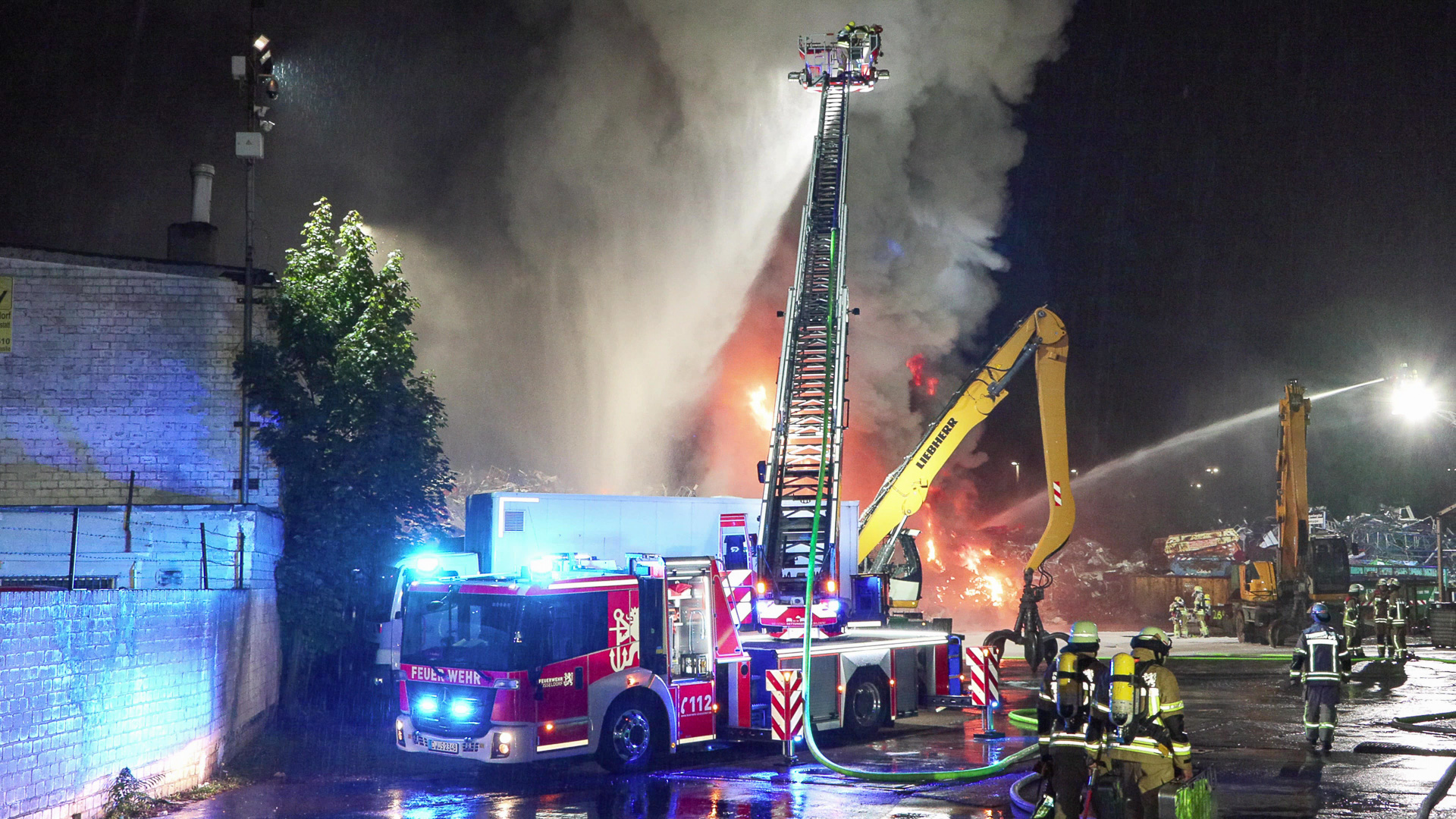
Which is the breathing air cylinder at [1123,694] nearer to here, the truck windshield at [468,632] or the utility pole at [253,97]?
the truck windshield at [468,632]

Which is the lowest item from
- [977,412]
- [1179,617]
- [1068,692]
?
[1179,617]

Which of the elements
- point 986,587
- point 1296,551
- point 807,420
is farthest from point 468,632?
point 986,587

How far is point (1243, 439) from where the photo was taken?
75.8 m

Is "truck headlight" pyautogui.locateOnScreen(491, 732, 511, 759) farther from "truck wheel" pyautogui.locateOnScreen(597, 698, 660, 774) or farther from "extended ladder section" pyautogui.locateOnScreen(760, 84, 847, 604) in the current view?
"extended ladder section" pyautogui.locateOnScreen(760, 84, 847, 604)

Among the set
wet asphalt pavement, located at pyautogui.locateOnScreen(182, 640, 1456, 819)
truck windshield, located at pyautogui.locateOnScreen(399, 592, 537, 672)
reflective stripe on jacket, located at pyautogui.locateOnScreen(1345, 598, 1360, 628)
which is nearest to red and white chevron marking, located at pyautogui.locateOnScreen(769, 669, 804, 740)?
wet asphalt pavement, located at pyautogui.locateOnScreen(182, 640, 1456, 819)

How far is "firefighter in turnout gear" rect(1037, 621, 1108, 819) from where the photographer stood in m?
7.40

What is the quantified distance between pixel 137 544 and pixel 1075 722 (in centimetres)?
1590

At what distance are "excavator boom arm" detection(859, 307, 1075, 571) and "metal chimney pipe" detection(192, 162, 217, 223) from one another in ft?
49.2

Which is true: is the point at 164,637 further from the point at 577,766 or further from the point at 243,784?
the point at 577,766

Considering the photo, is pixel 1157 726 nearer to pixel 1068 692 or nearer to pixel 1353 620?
pixel 1068 692

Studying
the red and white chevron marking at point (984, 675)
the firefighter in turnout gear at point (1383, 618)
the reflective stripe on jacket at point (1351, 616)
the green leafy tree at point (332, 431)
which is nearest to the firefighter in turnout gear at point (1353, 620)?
the reflective stripe on jacket at point (1351, 616)

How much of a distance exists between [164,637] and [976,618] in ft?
104

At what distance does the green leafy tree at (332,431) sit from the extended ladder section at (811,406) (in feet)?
22.2

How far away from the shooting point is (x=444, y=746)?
1122 cm
